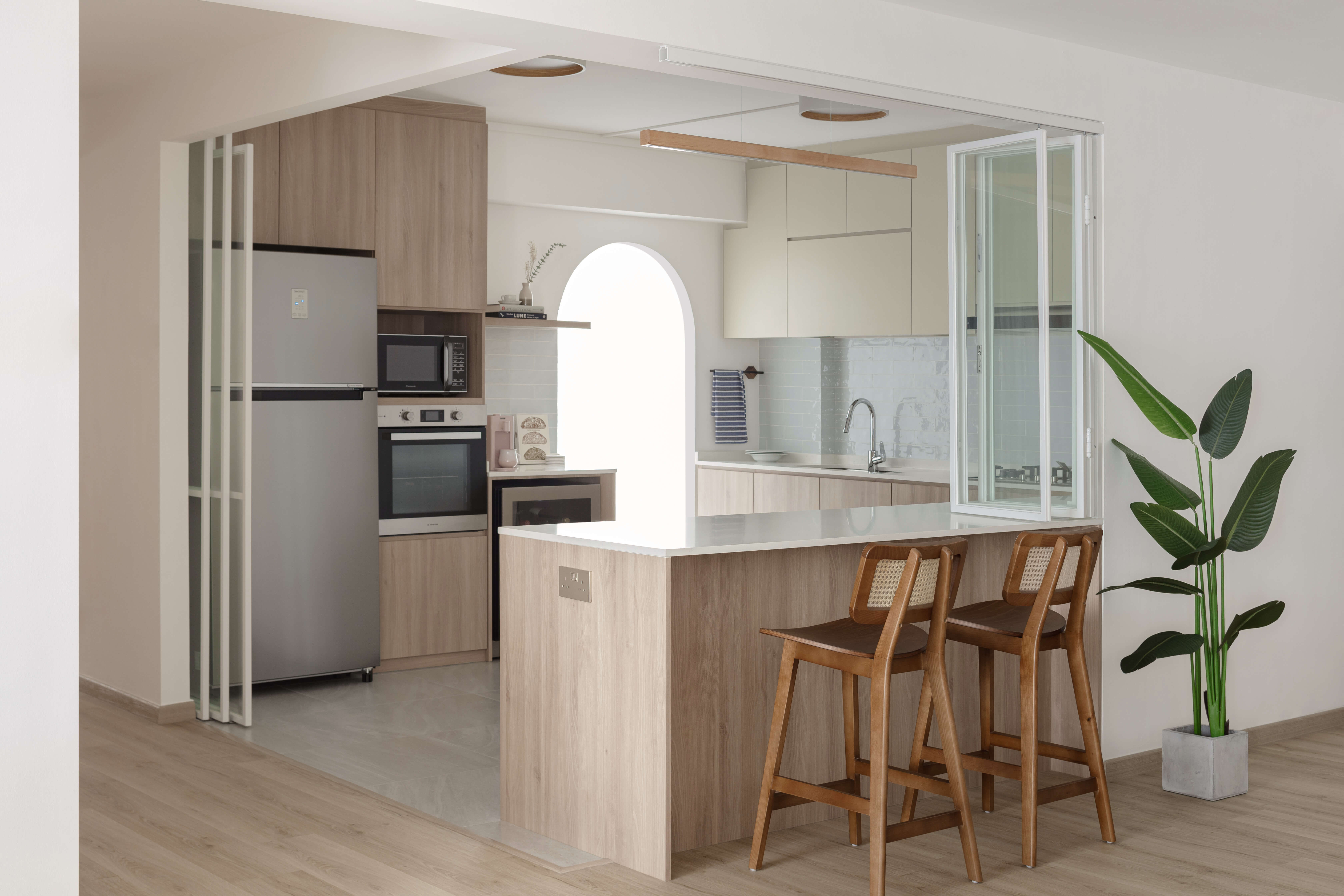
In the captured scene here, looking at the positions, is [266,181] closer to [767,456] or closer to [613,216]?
[613,216]

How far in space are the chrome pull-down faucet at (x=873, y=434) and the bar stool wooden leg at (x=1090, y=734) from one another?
126 inches

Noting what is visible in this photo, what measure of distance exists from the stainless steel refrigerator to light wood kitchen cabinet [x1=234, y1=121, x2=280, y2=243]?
12.4 inches

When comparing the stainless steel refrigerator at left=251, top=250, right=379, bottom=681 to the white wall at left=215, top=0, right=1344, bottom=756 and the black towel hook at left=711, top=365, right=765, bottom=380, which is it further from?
the black towel hook at left=711, top=365, right=765, bottom=380

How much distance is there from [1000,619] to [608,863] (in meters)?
1.36

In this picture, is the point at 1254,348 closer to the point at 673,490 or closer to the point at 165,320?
the point at 673,490

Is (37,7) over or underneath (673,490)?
over

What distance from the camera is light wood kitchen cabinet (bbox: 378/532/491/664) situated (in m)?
6.14

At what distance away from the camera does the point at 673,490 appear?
8109mm

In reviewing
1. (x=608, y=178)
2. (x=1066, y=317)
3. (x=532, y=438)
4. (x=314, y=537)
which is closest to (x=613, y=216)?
(x=608, y=178)

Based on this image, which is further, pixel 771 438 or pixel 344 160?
pixel 771 438

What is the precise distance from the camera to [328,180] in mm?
5969

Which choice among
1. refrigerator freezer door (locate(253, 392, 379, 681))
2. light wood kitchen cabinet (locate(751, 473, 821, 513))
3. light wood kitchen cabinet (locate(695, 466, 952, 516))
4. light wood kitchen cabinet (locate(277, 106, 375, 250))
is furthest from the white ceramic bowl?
light wood kitchen cabinet (locate(277, 106, 375, 250))

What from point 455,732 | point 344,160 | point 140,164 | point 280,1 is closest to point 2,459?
point 280,1

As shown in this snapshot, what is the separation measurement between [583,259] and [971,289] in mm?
3187
